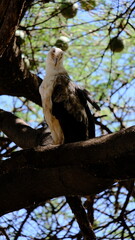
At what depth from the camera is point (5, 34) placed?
9.82ft

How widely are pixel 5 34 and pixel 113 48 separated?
2189 mm

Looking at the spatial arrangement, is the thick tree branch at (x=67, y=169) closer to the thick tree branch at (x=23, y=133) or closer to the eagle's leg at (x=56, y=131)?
the eagle's leg at (x=56, y=131)

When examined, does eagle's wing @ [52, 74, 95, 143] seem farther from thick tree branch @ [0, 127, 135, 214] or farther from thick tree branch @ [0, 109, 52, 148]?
thick tree branch @ [0, 127, 135, 214]

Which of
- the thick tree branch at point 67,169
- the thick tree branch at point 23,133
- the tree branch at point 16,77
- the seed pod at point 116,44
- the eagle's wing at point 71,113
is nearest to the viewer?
the thick tree branch at point 67,169

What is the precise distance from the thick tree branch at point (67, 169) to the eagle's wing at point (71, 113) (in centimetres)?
73

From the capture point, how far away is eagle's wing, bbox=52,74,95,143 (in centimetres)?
386

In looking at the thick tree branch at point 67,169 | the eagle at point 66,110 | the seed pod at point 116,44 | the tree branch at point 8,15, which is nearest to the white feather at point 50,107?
the eagle at point 66,110

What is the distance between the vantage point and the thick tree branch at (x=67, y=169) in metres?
2.83

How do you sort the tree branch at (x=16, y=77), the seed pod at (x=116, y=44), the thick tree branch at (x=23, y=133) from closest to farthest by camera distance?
the tree branch at (x=16, y=77)
the thick tree branch at (x=23, y=133)
the seed pod at (x=116, y=44)

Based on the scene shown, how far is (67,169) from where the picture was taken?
3.10 m

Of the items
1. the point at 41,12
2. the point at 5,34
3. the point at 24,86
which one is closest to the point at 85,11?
the point at 41,12

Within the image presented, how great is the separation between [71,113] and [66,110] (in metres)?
0.05

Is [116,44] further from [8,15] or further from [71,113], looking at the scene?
[8,15]

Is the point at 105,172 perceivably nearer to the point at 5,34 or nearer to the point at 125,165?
the point at 125,165
